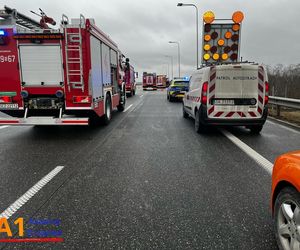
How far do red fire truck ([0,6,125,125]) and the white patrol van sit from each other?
326 centimetres

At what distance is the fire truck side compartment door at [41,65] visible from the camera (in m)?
7.74

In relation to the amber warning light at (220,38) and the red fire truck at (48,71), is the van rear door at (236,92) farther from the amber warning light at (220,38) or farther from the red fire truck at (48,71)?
the red fire truck at (48,71)

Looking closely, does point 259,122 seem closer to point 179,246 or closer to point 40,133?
point 179,246

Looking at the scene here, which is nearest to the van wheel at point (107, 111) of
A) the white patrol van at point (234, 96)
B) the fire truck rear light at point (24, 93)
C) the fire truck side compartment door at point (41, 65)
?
the fire truck side compartment door at point (41, 65)

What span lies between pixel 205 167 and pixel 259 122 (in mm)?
3590

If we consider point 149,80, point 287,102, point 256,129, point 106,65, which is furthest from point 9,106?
point 149,80

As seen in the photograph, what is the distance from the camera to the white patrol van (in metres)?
7.69

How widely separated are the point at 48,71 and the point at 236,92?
Answer: 5.40 m

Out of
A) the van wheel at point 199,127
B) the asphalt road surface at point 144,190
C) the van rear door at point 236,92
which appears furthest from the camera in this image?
the van wheel at point 199,127

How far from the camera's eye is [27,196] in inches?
153

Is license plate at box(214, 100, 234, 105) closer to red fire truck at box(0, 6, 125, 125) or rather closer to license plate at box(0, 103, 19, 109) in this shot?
red fire truck at box(0, 6, 125, 125)

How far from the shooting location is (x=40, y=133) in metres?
8.55

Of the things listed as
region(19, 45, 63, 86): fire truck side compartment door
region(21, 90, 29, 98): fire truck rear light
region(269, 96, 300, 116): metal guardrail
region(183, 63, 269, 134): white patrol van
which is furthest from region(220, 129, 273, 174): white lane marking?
region(21, 90, 29, 98): fire truck rear light

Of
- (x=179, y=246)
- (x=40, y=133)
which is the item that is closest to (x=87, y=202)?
(x=179, y=246)
